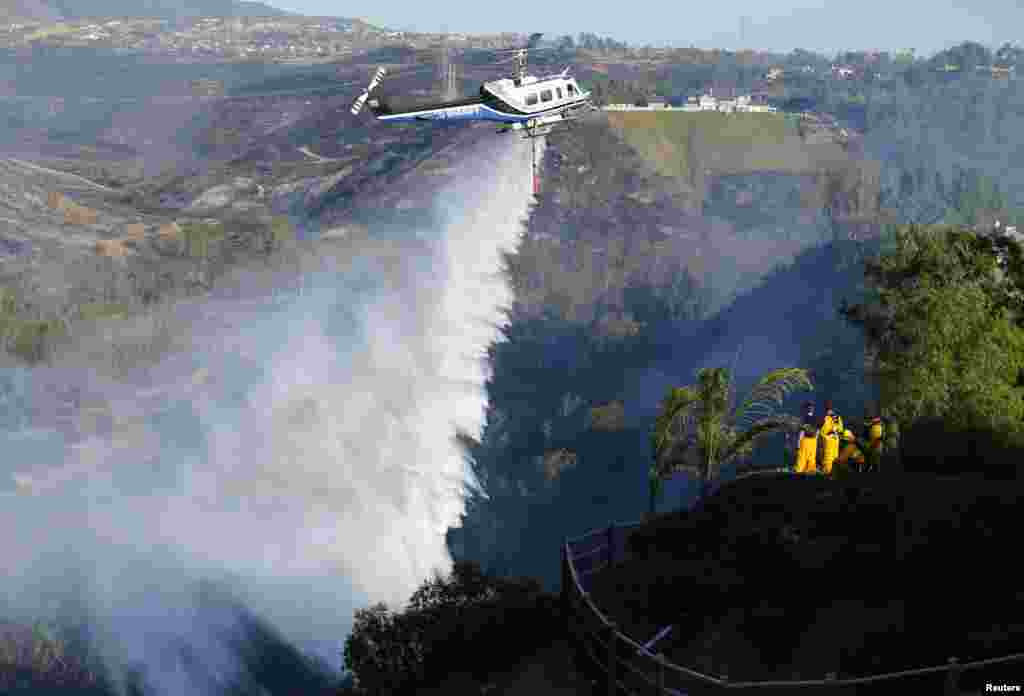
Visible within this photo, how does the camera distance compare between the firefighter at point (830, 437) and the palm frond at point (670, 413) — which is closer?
the firefighter at point (830, 437)

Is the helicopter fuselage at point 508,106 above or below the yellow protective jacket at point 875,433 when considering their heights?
above

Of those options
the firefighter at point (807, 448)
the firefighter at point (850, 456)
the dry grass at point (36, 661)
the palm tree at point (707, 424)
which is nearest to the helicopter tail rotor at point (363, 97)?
the palm tree at point (707, 424)

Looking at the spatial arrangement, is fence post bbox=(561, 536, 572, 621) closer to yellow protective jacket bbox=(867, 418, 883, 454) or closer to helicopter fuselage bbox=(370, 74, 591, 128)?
yellow protective jacket bbox=(867, 418, 883, 454)

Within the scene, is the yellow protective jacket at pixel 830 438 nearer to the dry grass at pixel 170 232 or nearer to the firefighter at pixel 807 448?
the firefighter at pixel 807 448

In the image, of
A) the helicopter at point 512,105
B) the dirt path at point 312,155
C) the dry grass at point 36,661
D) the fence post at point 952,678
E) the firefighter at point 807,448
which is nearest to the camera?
the fence post at point 952,678

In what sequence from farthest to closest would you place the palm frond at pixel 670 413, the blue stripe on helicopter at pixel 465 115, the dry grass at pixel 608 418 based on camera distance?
the dry grass at pixel 608 418 → the blue stripe on helicopter at pixel 465 115 → the palm frond at pixel 670 413

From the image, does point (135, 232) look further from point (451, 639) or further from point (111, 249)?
point (451, 639)

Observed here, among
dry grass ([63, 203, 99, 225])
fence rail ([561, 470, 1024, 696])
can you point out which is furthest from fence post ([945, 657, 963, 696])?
dry grass ([63, 203, 99, 225])
